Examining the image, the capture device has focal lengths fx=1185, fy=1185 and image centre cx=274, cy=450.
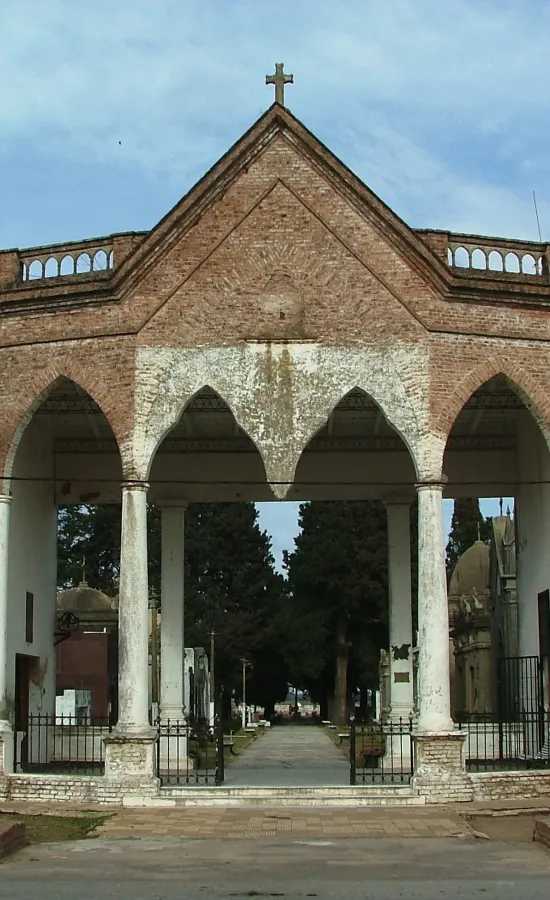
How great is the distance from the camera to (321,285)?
18078 mm

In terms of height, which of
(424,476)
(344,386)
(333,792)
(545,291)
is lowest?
(333,792)

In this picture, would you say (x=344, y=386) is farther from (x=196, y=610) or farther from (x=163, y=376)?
(x=196, y=610)

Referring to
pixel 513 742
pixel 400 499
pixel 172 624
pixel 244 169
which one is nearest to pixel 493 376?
pixel 244 169

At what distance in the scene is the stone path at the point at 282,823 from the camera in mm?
13914

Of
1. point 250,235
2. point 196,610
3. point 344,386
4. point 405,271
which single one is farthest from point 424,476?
point 196,610

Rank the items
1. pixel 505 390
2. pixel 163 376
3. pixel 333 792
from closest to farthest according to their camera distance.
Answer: pixel 333 792
pixel 163 376
pixel 505 390

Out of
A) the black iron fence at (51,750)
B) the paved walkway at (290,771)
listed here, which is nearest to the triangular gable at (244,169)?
the black iron fence at (51,750)

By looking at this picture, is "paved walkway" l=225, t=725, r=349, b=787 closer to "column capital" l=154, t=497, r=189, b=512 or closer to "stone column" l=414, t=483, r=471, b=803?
"stone column" l=414, t=483, r=471, b=803

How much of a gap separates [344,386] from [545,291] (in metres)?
3.52

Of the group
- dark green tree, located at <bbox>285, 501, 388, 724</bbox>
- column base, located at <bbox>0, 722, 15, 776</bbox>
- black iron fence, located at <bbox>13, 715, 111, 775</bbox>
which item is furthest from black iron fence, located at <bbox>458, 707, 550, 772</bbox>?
dark green tree, located at <bbox>285, 501, 388, 724</bbox>

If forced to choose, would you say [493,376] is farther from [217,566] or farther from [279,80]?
[217,566]

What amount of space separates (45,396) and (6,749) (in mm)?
5390

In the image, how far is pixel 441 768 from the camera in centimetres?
1670

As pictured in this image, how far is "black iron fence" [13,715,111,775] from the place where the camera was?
1909 centimetres
